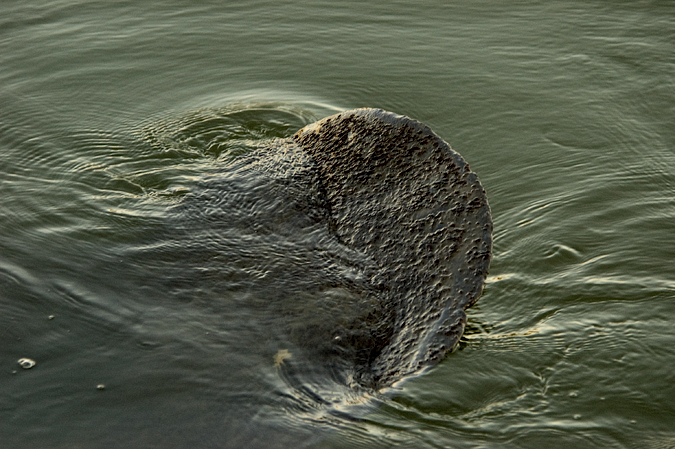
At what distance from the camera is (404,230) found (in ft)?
11.1

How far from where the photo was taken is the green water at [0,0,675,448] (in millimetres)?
2943

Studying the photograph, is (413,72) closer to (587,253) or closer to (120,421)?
(587,253)

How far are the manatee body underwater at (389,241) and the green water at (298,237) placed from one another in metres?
0.17

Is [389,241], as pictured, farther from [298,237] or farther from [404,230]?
[298,237]

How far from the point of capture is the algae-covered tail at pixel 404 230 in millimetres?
3078

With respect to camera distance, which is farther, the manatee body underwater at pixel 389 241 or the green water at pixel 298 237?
the manatee body underwater at pixel 389 241

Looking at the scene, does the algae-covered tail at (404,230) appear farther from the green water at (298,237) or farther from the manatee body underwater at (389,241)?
the green water at (298,237)

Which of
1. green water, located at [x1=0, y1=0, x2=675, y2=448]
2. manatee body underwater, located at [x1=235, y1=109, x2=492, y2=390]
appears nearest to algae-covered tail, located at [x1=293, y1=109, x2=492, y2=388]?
manatee body underwater, located at [x1=235, y1=109, x2=492, y2=390]

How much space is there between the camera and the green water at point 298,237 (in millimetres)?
2943

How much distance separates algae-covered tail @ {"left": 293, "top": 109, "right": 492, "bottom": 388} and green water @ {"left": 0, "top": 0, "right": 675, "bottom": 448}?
18 cm

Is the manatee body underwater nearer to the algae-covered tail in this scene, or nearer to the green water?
the algae-covered tail

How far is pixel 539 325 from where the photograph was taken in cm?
352

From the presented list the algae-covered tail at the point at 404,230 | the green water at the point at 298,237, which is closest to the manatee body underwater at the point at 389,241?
the algae-covered tail at the point at 404,230

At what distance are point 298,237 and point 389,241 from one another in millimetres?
463
